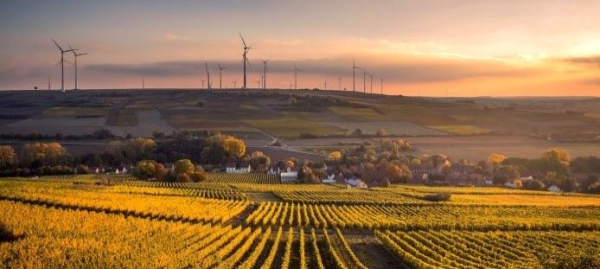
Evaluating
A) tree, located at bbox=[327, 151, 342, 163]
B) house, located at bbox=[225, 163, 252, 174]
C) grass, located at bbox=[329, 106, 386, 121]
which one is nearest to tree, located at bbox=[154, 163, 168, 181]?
house, located at bbox=[225, 163, 252, 174]

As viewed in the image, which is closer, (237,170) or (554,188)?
(554,188)

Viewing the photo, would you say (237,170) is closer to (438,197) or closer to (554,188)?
(438,197)

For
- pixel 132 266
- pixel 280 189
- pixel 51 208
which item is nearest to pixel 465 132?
pixel 280 189

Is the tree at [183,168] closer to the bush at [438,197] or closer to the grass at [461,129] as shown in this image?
the bush at [438,197]

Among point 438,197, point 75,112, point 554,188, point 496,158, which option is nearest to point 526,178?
point 554,188

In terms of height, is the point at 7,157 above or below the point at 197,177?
above

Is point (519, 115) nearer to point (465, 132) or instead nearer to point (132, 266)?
point (465, 132)
